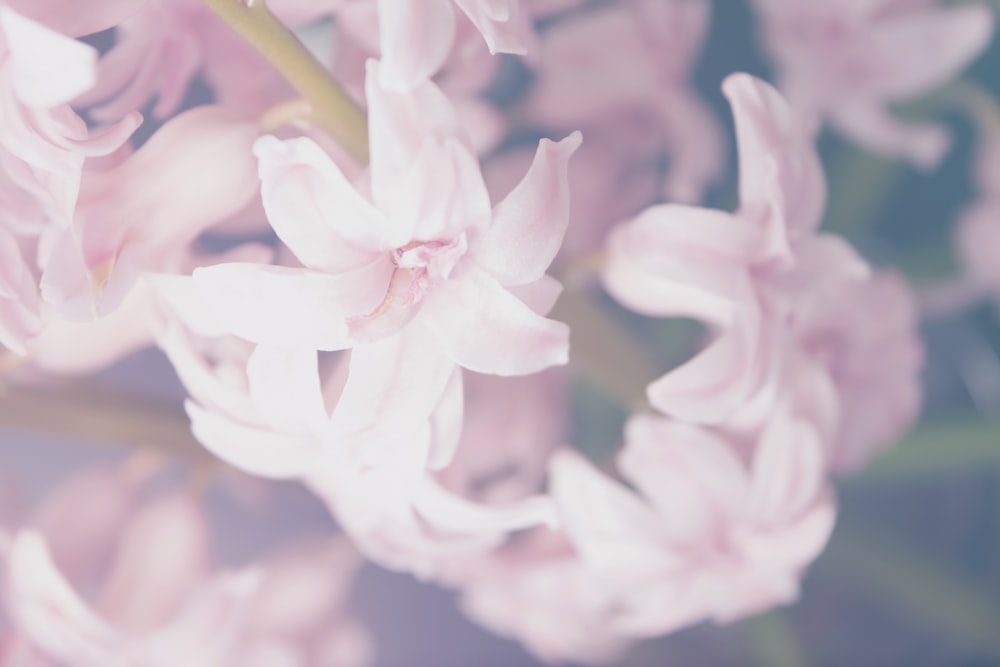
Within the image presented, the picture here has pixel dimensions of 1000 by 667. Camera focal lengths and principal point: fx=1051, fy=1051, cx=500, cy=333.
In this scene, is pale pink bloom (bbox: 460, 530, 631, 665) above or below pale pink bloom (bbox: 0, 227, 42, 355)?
below

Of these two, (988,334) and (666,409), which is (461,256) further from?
(988,334)

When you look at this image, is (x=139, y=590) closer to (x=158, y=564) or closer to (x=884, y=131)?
(x=158, y=564)

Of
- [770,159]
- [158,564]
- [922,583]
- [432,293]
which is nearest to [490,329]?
[432,293]

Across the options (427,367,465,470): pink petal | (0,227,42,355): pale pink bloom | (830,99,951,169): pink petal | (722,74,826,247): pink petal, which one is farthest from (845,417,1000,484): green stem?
(0,227,42,355): pale pink bloom

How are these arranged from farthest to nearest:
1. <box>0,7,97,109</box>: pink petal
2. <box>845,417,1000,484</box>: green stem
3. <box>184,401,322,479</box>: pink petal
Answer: <box>845,417,1000,484</box>: green stem < <box>184,401,322,479</box>: pink petal < <box>0,7,97,109</box>: pink petal

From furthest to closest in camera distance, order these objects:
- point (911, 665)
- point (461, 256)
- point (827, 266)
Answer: point (911, 665) → point (827, 266) → point (461, 256)

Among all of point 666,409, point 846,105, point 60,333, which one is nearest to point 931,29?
point 846,105

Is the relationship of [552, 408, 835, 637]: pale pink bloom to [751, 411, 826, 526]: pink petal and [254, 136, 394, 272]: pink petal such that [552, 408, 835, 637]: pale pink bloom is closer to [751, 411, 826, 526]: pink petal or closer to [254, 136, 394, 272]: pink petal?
[751, 411, 826, 526]: pink petal

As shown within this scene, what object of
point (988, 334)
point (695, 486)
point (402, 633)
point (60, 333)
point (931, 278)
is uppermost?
point (60, 333)
